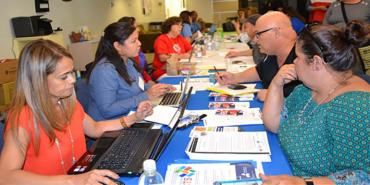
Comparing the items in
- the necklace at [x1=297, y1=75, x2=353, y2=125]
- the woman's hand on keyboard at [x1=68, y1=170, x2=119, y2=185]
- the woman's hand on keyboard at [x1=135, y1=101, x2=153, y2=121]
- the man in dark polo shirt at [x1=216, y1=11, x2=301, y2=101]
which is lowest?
the woman's hand on keyboard at [x1=68, y1=170, x2=119, y2=185]

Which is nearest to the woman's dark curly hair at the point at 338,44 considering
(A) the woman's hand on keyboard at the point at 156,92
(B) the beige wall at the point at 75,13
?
(A) the woman's hand on keyboard at the point at 156,92

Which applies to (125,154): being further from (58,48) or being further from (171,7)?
(171,7)

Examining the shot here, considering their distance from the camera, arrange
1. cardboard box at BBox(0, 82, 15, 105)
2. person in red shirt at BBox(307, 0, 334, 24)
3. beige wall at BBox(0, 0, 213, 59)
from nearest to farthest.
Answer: cardboard box at BBox(0, 82, 15, 105) → beige wall at BBox(0, 0, 213, 59) → person in red shirt at BBox(307, 0, 334, 24)

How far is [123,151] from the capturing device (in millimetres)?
1373

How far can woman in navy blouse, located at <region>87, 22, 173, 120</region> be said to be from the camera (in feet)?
7.15

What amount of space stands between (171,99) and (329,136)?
1.17 meters

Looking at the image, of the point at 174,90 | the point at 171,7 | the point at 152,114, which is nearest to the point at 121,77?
the point at 174,90

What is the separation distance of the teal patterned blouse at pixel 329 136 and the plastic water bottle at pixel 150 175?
56cm

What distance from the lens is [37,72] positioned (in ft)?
4.22

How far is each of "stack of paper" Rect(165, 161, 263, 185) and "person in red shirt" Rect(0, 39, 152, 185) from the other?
0.69 ft

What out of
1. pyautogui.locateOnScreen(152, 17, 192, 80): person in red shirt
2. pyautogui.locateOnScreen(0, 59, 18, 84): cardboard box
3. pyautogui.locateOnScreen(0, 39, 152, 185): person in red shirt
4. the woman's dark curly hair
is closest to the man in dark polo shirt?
the woman's dark curly hair

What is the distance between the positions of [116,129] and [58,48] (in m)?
0.53

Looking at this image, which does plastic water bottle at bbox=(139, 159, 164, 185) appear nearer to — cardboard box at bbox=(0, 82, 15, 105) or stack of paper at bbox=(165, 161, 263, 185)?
stack of paper at bbox=(165, 161, 263, 185)

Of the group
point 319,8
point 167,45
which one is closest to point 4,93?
point 167,45
